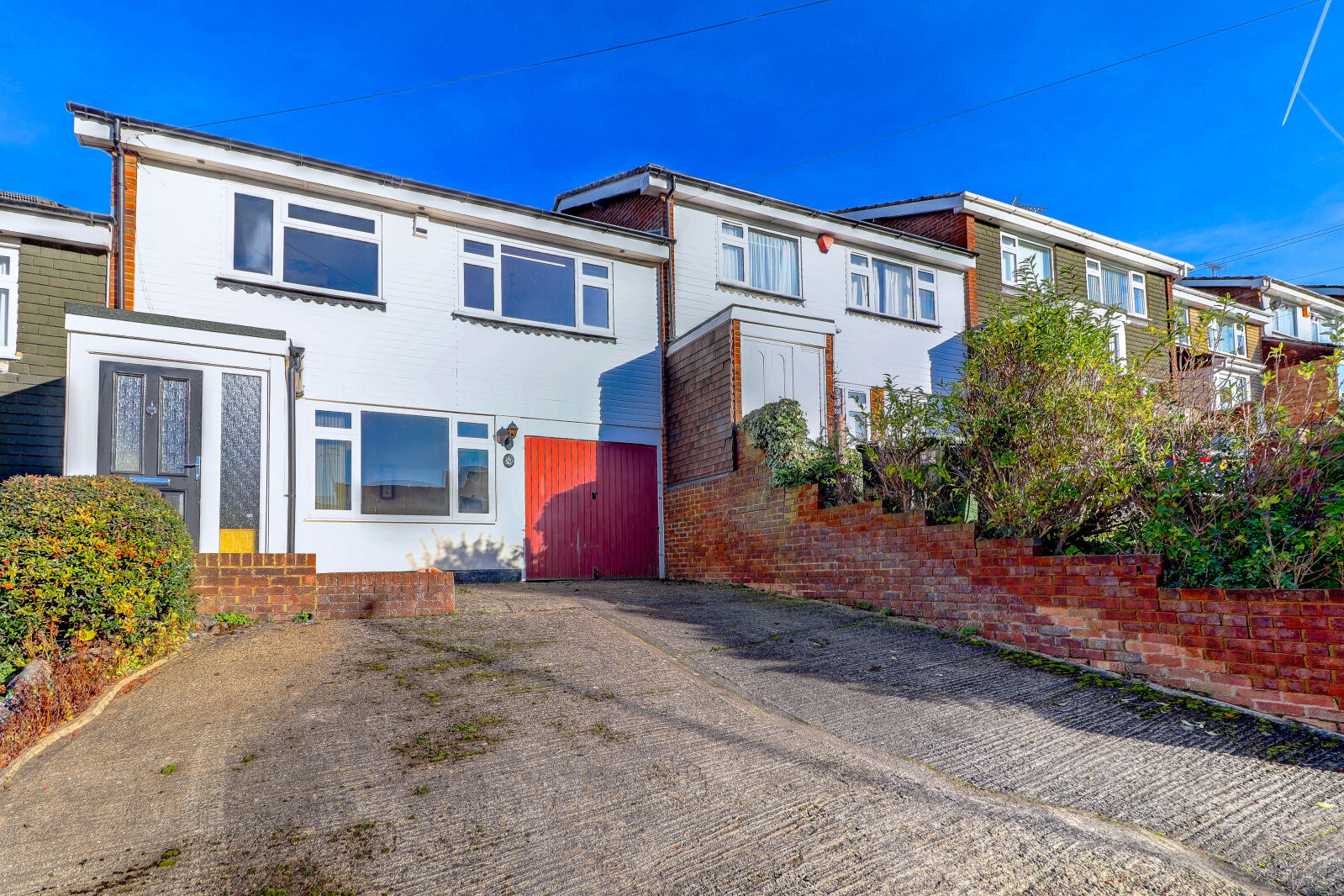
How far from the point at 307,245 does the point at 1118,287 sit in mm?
18494

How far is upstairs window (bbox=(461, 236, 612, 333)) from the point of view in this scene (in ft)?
38.6

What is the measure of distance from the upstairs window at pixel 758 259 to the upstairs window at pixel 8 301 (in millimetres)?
9556

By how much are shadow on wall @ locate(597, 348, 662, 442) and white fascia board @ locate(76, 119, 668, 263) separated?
1.81 metres

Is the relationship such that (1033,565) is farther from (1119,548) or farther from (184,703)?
(184,703)

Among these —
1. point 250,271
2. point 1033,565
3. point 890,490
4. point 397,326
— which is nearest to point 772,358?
point 890,490

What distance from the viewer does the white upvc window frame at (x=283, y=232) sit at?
10039 millimetres

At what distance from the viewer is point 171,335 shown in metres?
7.84

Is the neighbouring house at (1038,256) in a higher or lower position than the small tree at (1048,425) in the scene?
higher

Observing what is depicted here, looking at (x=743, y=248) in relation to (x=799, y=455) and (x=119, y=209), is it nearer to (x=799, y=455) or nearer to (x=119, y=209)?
(x=799, y=455)

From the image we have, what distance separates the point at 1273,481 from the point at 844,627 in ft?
11.0

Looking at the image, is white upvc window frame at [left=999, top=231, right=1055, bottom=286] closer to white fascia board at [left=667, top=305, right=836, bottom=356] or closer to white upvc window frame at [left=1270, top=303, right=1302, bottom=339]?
white fascia board at [left=667, top=305, right=836, bottom=356]

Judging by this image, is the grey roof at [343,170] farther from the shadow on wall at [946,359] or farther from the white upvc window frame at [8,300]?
the shadow on wall at [946,359]

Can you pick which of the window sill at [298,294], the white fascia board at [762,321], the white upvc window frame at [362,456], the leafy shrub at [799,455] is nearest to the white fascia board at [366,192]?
the window sill at [298,294]

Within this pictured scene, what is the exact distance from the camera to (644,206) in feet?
46.0
